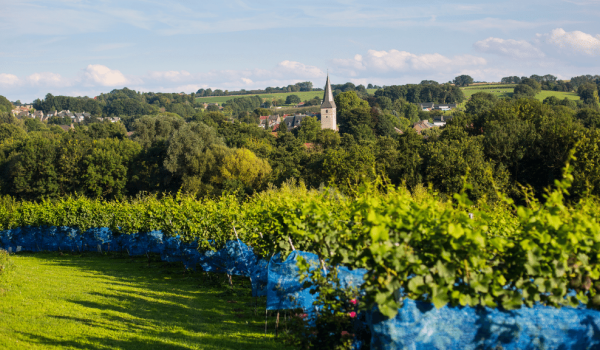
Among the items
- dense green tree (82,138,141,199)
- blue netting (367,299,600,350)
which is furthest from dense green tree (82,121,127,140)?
blue netting (367,299,600,350)

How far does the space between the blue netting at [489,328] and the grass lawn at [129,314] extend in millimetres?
5684

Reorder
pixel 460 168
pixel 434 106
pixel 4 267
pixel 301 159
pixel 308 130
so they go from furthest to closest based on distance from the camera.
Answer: pixel 434 106 → pixel 308 130 → pixel 301 159 → pixel 460 168 → pixel 4 267

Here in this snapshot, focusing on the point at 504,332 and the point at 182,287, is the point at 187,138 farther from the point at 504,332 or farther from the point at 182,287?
the point at 504,332

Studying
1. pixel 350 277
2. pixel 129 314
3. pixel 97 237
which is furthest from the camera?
pixel 97 237

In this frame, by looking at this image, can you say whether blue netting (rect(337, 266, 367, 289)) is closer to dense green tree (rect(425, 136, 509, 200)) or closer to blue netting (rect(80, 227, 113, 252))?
blue netting (rect(80, 227, 113, 252))

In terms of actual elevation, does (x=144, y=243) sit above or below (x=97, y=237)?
above

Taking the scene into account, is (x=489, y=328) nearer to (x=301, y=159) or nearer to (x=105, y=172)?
(x=301, y=159)

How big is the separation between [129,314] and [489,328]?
1020cm

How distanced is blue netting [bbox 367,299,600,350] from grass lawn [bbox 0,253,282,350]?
5684 mm

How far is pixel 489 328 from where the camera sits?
167 inches

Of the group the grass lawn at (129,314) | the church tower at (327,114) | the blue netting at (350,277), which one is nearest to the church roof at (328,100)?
the church tower at (327,114)

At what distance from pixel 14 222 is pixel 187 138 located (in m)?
21.6

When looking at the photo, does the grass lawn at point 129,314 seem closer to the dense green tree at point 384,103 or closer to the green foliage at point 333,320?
the green foliage at point 333,320

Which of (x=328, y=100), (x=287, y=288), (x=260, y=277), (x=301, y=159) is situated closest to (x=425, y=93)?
(x=328, y=100)
